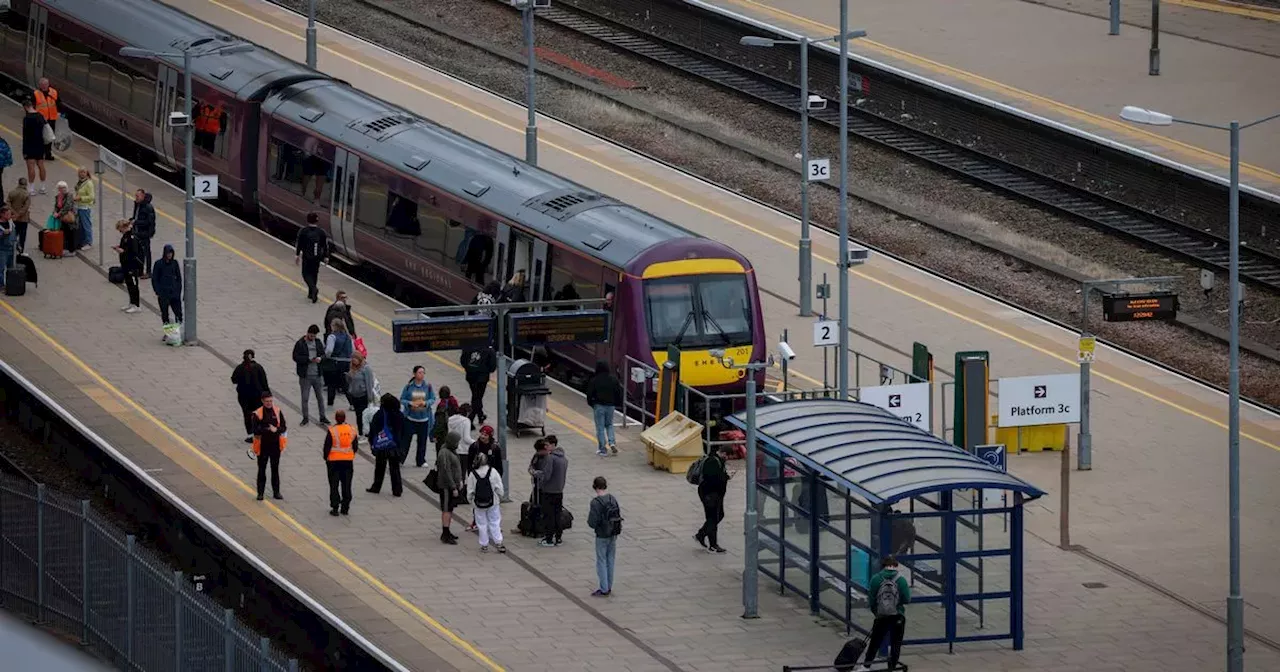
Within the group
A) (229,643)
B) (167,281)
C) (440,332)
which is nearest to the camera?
(229,643)

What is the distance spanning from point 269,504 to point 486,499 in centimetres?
342

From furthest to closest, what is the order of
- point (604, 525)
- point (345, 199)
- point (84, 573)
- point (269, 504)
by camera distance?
point (345, 199) → point (269, 504) → point (604, 525) → point (84, 573)

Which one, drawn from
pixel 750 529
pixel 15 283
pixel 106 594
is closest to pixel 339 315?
pixel 15 283

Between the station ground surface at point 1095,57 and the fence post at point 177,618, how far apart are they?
105 ft

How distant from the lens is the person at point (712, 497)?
2911cm

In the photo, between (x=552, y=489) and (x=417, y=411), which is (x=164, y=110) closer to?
(x=417, y=411)

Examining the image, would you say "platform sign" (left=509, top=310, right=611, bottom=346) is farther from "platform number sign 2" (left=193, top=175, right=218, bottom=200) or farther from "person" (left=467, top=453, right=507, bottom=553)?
"platform number sign 2" (left=193, top=175, right=218, bottom=200)

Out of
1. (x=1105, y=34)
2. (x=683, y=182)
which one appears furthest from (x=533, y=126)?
(x=1105, y=34)

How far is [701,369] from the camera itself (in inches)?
1384

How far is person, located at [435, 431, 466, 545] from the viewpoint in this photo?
29219 millimetres

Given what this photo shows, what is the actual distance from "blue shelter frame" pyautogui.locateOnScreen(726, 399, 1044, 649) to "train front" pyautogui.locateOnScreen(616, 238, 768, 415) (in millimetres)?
6659

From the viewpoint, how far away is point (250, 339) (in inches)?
1500

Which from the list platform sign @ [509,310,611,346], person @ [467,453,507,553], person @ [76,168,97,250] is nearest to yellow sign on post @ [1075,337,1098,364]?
platform sign @ [509,310,611,346]

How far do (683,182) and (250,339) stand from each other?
47.7 ft
